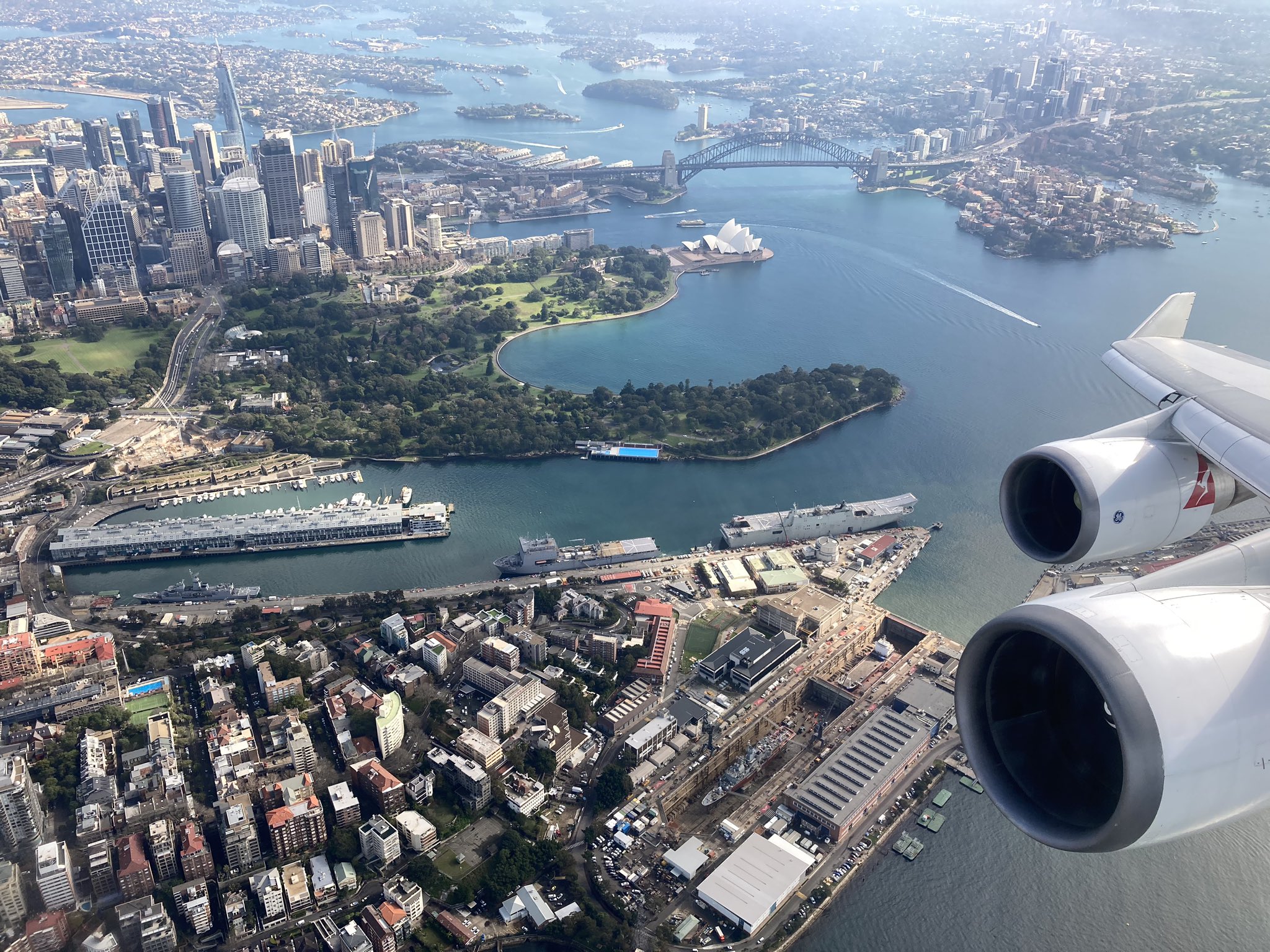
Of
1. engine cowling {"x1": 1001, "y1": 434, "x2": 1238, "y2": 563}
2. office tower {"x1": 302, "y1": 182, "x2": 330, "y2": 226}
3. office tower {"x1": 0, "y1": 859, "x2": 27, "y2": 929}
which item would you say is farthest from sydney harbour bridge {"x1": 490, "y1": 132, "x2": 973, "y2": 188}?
engine cowling {"x1": 1001, "y1": 434, "x2": 1238, "y2": 563}

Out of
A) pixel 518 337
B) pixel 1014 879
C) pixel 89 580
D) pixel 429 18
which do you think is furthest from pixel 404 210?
pixel 429 18

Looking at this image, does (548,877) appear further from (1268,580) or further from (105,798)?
(1268,580)

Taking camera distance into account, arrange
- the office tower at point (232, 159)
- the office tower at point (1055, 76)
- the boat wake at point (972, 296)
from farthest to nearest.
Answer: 1. the office tower at point (1055, 76)
2. the office tower at point (232, 159)
3. the boat wake at point (972, 296)

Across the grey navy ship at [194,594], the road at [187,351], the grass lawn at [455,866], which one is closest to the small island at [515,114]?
the road at [187,351]

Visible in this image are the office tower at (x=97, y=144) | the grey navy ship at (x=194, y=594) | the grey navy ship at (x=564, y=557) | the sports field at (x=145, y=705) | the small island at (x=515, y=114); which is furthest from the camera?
the small island at (x=515, y=114)

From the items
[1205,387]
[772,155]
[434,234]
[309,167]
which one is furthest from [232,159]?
[1205,387]

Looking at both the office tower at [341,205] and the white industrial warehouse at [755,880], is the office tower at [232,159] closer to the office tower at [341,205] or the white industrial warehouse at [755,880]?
the office tower at [341,205]
